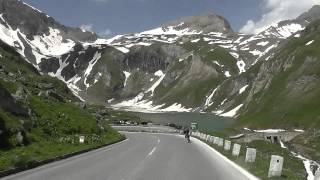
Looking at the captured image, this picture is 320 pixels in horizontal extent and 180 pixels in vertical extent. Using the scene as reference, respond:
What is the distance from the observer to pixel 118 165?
2734 centimetres

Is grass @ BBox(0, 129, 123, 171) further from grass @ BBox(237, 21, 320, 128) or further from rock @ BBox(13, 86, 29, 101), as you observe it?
grass @ BBox(237, 21, 320, 128)

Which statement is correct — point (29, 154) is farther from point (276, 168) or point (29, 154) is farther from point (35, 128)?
point (276, 168)

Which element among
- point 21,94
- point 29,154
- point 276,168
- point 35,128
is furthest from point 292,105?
point 276,168

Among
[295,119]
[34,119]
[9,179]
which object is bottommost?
[9,179]

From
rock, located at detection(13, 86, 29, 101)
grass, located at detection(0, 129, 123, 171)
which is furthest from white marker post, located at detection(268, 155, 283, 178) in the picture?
rock, located at detection(13, 86, 29, 101)

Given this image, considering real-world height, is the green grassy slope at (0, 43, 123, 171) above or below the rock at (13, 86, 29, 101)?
below

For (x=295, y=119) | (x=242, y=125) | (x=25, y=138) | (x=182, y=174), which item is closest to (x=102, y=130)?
(x=25, y=138)

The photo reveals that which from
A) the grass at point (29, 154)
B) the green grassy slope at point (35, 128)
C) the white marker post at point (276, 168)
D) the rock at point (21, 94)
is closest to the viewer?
the white marker post at point (276, 168)

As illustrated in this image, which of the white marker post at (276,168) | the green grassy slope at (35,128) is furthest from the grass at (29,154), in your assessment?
the white marker post at (276,168)

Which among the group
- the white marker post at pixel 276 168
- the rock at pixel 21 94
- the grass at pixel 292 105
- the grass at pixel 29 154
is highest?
the grass at pixel 292 105

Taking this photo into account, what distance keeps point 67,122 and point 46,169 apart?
29920mm

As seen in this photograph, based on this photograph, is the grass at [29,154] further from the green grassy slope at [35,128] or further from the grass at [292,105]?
the grass at [292,105]

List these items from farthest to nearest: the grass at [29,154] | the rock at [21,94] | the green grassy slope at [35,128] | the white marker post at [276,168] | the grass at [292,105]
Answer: the grass at [292,105], the rock at [21,94], the green grassy slope at [35,128], the grass at [29,154], the white marker post at [276,168]

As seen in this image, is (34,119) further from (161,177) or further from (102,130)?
(161,177)
